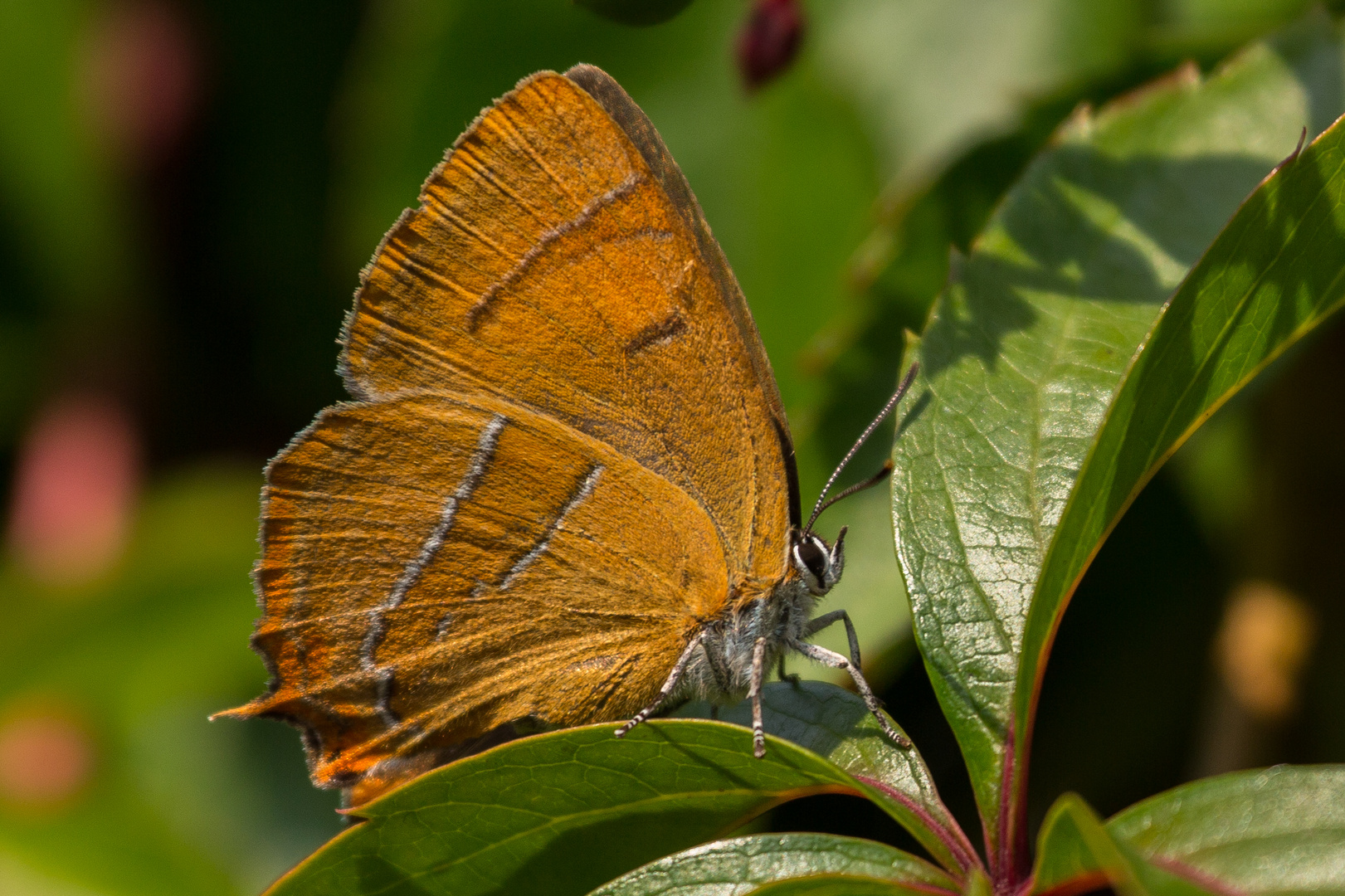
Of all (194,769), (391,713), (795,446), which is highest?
(795,446)

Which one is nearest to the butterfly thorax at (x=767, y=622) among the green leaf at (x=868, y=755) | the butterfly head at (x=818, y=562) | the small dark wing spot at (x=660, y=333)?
the butterfly head at (x=818, y=562)

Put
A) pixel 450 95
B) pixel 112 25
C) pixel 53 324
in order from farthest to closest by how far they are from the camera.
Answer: pixel 53 324
pixel 112 25
pixel 450 95

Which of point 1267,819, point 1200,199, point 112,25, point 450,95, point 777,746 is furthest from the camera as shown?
point 112,25

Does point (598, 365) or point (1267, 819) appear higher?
point (598, 365)

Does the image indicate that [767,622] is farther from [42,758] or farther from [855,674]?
[42,758]

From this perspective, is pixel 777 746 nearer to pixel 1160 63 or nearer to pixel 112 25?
pixel 1160 63

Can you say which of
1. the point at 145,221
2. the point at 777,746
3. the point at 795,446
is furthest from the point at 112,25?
the point at 777,746

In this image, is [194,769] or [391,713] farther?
[194,769]

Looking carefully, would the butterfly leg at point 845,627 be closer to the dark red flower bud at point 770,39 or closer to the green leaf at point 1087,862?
the green leaf at point 1087,862
